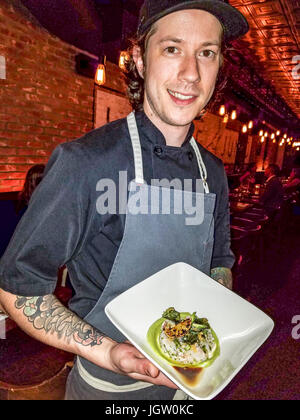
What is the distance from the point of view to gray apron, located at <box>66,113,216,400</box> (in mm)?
1060

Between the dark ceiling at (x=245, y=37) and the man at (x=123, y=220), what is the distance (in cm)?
276

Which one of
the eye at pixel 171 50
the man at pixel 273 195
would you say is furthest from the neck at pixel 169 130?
the man at pixel 273 195

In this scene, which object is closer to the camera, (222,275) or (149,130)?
(149,130)

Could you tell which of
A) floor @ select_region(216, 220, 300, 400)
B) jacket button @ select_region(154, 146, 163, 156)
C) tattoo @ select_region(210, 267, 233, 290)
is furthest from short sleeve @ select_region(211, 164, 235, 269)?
floor @ select_region(216, 220, 300, 400)

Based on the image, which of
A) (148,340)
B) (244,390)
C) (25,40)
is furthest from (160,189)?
(25,40)

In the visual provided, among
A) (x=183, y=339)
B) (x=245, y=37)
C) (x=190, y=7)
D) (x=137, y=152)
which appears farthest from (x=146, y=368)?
(x=245, y=37)

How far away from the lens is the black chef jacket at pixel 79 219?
Answer: 89 centimetres

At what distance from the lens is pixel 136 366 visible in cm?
82

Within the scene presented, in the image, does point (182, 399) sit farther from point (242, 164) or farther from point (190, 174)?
point (242, 164)

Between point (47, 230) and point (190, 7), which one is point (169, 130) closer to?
point (190, 7)

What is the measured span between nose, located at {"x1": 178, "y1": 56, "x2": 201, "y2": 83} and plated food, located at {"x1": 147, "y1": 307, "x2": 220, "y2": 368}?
36.8 inches

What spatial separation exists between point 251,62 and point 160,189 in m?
7.64

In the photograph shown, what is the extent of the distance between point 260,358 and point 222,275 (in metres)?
2.37

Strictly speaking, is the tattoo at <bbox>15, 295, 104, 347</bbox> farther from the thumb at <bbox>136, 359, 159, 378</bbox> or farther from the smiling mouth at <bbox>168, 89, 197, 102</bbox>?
the smiling mouth at <bbox>168, 89, 197, 102</bbox>
